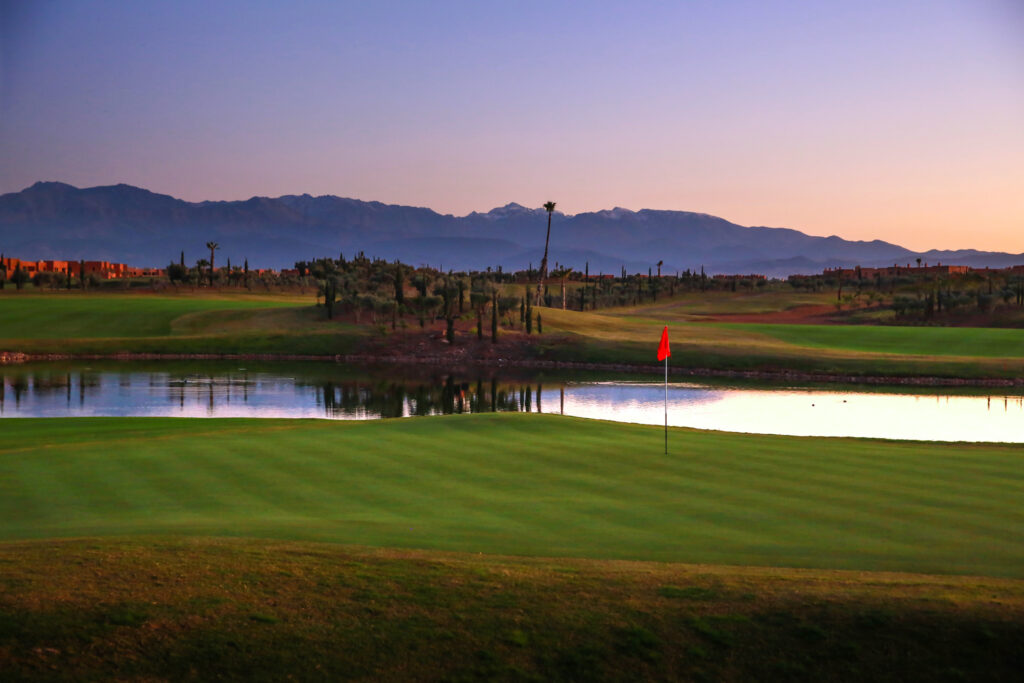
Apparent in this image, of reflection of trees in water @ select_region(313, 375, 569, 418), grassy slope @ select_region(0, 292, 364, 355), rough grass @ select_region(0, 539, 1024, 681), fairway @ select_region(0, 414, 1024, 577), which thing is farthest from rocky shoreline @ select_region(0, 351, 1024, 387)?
rough grass @ select_region(0, 539, 1024, 681)

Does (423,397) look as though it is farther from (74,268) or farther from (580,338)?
(74,268)

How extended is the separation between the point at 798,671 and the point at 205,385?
140ft

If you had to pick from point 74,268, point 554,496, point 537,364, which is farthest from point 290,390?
point 74,268

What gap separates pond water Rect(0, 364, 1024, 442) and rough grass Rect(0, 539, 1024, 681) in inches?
902

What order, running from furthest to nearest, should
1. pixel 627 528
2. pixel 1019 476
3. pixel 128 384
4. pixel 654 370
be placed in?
pixel 654 370 < pixel 128 384 < pixel 1019 476 < pixel 627 528

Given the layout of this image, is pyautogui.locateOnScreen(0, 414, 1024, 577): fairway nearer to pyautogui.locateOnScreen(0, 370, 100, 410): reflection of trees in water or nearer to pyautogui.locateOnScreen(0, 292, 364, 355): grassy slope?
pyautogui.locateOnScreen(0, 370, 100, 410): reflection of trees in water

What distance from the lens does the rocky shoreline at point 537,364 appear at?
166 feet

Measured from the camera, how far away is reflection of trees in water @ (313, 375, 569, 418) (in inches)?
1503

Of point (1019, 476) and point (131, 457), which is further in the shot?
point (131, 457)

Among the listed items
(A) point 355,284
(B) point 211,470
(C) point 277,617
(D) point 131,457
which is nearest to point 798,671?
(C) point 277,617

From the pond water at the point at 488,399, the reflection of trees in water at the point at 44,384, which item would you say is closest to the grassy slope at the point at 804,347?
the pond water at the point at 488,399

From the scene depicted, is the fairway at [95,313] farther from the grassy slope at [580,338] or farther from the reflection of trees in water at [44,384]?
the reflection of trees in water at [44,384]

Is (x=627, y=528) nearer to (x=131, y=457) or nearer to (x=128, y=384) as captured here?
(x=131, y=457)

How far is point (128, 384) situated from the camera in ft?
150
